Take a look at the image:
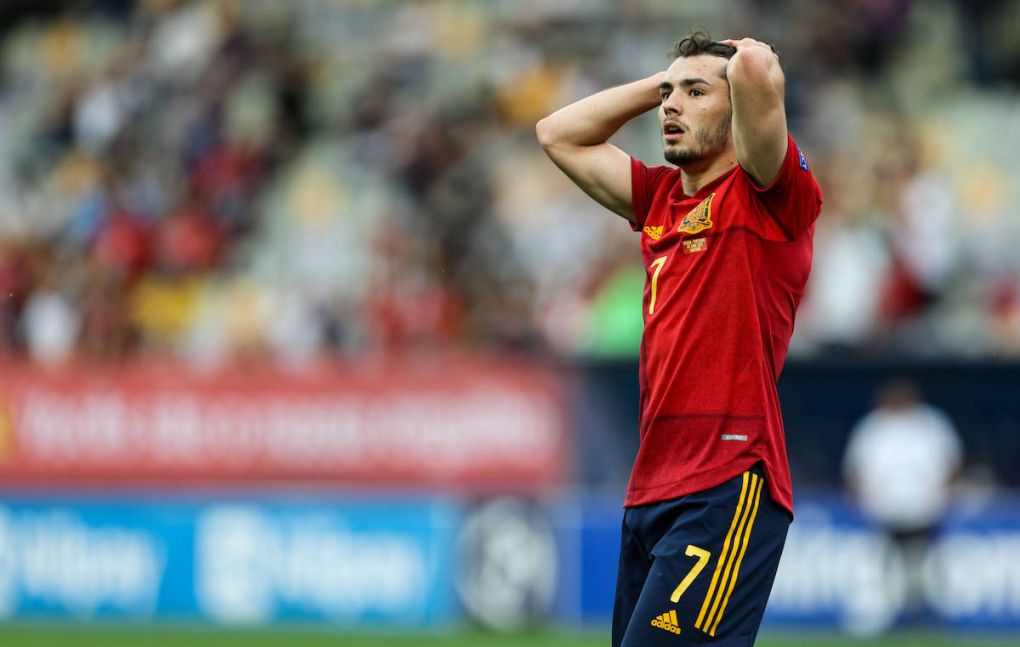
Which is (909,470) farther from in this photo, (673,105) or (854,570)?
(673,105)

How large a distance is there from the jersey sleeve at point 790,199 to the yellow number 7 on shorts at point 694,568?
95 centimetres

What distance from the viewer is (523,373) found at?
14.5 metres

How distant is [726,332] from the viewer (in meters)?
5.57

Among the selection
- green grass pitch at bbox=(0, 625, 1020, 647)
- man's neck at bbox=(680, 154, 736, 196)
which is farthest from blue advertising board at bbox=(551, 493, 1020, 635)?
man's neck at bbox=(680, 154, 736, 196)

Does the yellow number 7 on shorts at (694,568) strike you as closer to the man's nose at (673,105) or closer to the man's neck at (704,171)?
the man's neck at (704,171)

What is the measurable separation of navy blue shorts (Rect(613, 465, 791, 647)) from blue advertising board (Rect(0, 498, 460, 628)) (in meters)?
9.01

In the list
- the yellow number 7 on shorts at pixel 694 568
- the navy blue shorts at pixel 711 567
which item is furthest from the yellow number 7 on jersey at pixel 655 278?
the yellow number 7 on shorts at pixel 694 568

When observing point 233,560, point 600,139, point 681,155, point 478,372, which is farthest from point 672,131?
point 233,560

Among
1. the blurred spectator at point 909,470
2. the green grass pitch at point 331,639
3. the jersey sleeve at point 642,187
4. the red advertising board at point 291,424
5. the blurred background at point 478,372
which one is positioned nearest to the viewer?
the jersey sleeve at point 642,187

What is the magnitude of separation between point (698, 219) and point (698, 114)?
0.32 metres

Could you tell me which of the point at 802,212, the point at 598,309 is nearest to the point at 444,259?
the point at 598,309

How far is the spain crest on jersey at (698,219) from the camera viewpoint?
5.64 m

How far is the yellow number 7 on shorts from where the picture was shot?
5453mm

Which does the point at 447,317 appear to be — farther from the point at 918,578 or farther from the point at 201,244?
the point at 918,578
